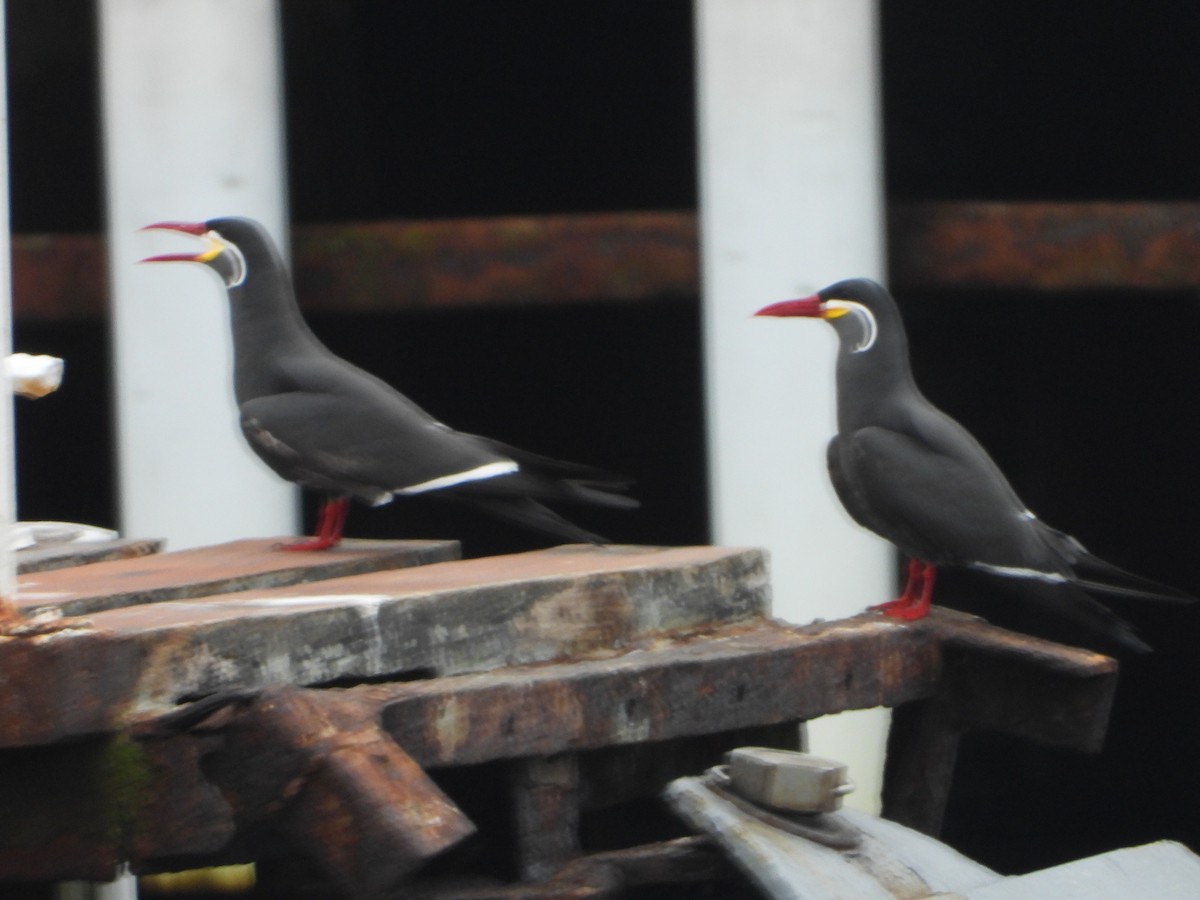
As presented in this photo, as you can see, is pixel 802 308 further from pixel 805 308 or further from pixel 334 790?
pixel 334 790

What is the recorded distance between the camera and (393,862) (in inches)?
67.1

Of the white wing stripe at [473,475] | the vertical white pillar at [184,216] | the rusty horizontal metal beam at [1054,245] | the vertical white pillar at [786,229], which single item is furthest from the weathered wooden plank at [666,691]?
the vertical white pillar at [184,216]

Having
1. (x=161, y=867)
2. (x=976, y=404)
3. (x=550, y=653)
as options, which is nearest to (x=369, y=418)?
(x=550, y=653)

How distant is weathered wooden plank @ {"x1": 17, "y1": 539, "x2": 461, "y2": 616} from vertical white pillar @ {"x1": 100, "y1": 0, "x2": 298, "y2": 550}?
3.20ft

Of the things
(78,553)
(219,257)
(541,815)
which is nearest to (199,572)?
(78,553)

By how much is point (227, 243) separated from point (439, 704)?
165cm

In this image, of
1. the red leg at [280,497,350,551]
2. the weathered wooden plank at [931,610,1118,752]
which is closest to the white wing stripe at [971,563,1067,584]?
the weathered wooden plank at [931,610,1118,752]

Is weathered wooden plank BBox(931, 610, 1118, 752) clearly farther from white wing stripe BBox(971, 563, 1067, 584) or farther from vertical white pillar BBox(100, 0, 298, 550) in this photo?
vertical white pillar BBox(100, 0, 298, 550)

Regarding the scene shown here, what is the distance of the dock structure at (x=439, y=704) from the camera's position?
1776mm

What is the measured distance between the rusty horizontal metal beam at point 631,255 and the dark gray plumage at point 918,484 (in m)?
0.65

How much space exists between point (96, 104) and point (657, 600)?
2.92 meters

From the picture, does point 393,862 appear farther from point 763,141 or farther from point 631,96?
point 631,96

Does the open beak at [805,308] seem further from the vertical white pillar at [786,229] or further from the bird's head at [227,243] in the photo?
the bird's head at [227,243]

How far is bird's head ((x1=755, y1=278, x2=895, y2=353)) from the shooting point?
3.17 m
